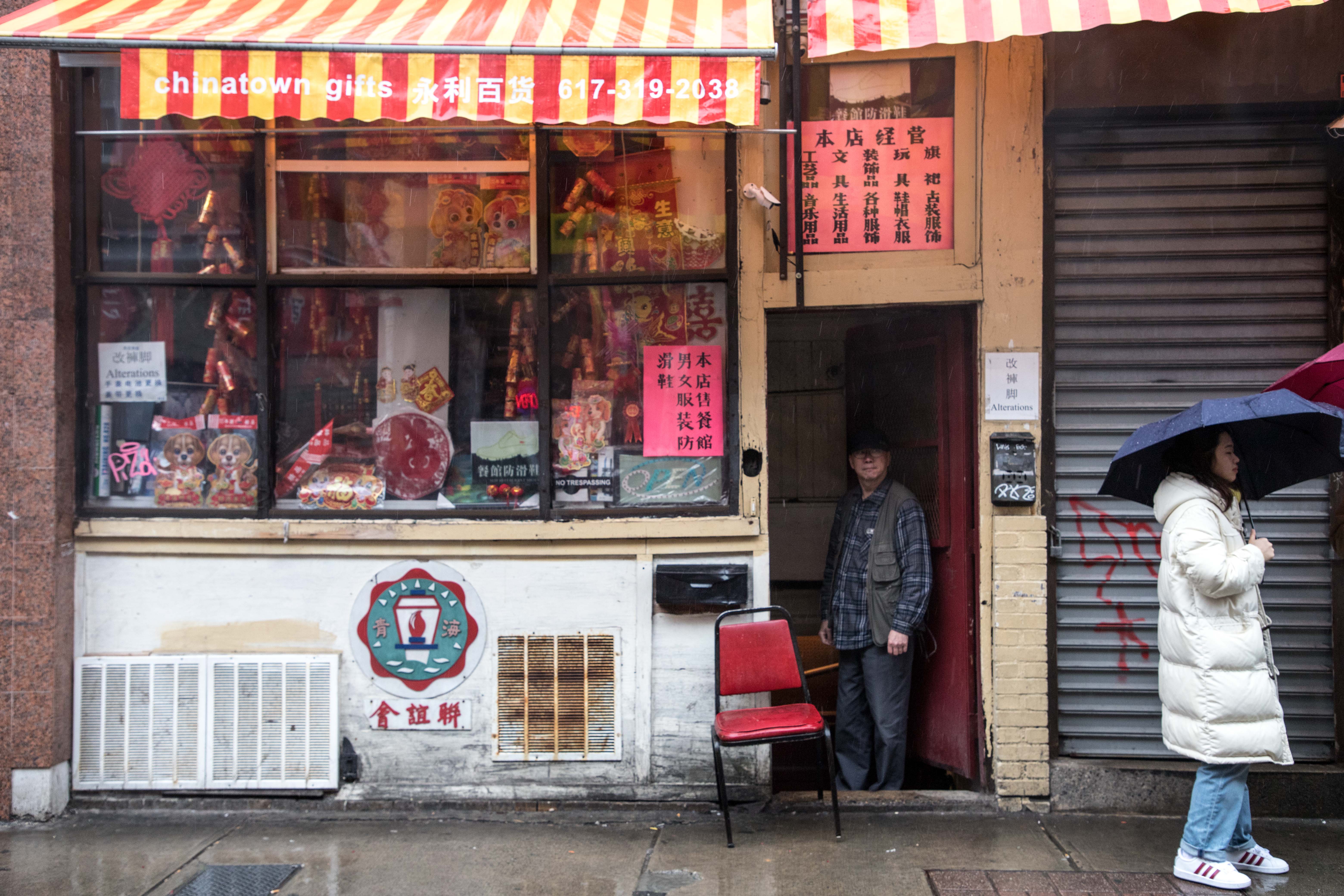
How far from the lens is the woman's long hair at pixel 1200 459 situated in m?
3.94

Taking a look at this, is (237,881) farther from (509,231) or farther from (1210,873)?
(1210,873)

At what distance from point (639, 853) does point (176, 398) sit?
3.46m

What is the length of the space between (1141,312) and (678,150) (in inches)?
103

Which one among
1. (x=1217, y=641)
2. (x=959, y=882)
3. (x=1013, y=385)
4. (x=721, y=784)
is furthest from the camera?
(x=1013, y=385)

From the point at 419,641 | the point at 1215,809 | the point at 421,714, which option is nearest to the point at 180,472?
the point at 419,641

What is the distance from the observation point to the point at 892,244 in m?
4.97

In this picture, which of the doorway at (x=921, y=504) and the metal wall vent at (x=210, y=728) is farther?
the doorway at (x=921, y=504)

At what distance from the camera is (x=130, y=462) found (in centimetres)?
512

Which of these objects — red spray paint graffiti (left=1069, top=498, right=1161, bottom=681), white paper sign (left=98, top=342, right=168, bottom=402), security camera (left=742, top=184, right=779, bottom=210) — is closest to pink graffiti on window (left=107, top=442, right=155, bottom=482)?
white paper sign (left=98, top=342, right=168, bottom=402)

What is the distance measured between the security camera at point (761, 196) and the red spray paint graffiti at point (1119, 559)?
7.36 ft

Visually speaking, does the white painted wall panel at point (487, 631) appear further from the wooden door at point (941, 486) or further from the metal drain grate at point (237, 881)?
the wooden door at point (941, 486)

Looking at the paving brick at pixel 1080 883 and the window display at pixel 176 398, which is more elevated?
the window display at pixel 176 398

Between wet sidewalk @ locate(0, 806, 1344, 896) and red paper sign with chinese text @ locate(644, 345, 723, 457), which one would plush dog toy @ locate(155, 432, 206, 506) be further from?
red paper sign with chinese text @ locate(644, 345, 723, 457)

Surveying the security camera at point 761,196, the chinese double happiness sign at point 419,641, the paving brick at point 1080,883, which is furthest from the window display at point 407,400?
the paving brick at point 1080,883
